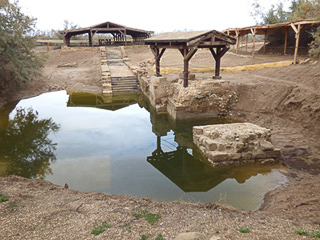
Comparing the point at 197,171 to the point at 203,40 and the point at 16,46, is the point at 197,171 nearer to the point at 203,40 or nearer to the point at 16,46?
the point at 203,40

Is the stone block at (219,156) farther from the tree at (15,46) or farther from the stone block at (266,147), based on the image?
the tree at (15,46)

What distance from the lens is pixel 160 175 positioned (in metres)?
7.38

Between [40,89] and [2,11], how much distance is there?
5602mm

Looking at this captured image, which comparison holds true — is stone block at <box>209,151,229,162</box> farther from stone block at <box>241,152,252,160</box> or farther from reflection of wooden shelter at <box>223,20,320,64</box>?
reflection of wooden shelter at <box>223,20,320,64</box>

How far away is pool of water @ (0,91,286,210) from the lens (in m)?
6.52

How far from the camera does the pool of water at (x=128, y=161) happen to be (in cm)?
652

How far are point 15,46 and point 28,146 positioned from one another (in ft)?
29.0

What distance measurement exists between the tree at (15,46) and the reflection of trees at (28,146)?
3615mm

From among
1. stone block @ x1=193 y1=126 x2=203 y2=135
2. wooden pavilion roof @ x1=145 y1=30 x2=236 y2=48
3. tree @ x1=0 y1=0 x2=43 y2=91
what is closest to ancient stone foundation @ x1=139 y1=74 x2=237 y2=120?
wooden pavilion roof @ x1=145 y1=30 x2=236 y2=48

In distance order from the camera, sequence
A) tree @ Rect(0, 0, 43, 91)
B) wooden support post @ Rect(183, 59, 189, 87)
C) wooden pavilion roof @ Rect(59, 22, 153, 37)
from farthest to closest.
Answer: wooden pavilion roof @ Rect(59, 22, 153, 37) → tree @ Rect(0, 0, 43, 91) → wooden support post @ Rect(183, 59, 189, 87)

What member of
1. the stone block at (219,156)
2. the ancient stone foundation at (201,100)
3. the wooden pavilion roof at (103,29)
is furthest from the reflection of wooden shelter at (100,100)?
the wooden pavilion roof at (103,29)

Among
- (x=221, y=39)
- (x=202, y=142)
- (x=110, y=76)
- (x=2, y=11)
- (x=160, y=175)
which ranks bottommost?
(x=160, y=175)

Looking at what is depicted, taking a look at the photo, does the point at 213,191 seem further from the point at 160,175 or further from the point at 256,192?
the point at 160,175

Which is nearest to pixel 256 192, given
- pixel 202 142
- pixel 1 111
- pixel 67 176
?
pixel 202 142
